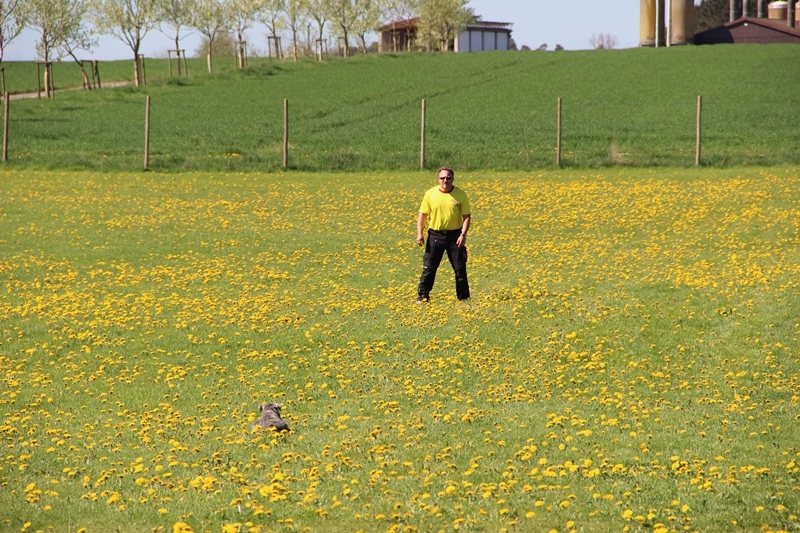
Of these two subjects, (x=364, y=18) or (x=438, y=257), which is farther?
(x=364, y=18)

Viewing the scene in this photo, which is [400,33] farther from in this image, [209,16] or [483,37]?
[209,16]

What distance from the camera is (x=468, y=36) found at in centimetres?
12275

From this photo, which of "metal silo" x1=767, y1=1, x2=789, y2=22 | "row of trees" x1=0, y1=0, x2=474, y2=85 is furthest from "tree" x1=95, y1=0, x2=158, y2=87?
"metal silo" x1=767, y1=1, x2=789, y2=22

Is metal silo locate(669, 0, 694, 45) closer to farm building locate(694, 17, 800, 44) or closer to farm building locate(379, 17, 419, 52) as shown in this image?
farm building locate(694, 17, 800, 44)

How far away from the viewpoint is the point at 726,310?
15594 mm

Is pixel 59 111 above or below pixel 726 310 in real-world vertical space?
above

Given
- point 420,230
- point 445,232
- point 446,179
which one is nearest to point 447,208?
point 445,232

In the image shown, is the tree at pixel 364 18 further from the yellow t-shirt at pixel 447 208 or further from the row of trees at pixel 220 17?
the yellow t-shirt at pixel 447 208

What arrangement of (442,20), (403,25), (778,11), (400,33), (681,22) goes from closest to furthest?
(681,22) → (778,11) → (442,20) → (403,25) → (400,33)

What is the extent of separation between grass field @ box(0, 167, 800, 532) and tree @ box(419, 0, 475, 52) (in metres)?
90.4

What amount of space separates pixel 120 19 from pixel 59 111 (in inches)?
1279

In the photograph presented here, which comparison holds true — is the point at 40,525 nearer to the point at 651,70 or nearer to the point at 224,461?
the point at 224,461

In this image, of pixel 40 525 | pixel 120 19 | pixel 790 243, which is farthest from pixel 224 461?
pixel 120 19

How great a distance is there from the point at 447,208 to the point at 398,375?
4.40m
